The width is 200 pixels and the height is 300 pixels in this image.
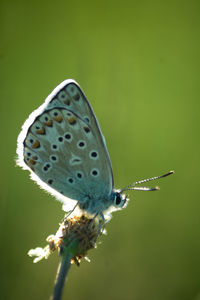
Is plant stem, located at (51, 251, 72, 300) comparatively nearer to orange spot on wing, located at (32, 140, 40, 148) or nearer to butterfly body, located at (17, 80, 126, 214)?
butterfly body, located at (17, 80, 126, 214)

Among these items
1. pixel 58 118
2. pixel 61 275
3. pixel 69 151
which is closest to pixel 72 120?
pixel 58 118

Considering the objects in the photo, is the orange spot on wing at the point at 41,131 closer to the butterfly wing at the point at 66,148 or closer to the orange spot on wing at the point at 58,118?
the butterfly wing at the point at 66,148

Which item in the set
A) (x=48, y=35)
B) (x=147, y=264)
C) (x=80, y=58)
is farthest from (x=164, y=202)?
(x=48, y=35)

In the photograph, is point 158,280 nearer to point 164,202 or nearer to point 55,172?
point 164,202

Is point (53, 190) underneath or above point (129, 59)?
underneath

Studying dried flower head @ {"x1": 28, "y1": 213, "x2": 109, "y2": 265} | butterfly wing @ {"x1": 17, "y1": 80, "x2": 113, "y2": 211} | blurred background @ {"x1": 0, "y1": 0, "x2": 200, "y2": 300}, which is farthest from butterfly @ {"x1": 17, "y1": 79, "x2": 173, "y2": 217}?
blurred background @ {"x1": 0, "y1": 0, "x2": 200, "y2": 300}

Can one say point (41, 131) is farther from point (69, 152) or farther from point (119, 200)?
point (119, 200)

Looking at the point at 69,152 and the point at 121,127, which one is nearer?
the point at 69,152

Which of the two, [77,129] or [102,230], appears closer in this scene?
[102,230]
